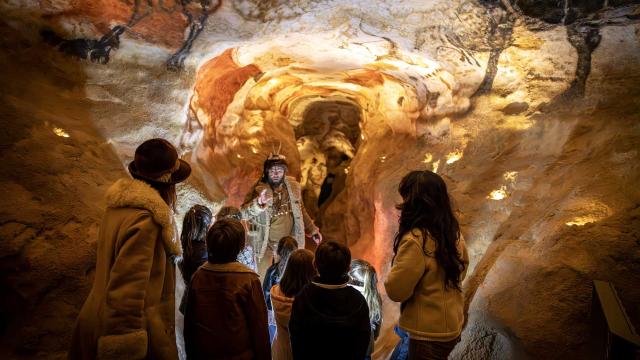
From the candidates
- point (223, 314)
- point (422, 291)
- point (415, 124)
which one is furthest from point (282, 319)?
point (415, 124)

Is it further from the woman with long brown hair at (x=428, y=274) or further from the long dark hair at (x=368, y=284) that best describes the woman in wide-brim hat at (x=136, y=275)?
the long dark hair at (x=368, y=284)

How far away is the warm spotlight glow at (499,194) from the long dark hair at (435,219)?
7.25 ft

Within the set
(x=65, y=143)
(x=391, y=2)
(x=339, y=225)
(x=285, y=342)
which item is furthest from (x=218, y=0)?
(x=339, y=225)

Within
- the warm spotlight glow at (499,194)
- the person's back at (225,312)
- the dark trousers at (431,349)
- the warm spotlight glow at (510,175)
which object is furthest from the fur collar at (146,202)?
the warm spotlight glow at (510,175)

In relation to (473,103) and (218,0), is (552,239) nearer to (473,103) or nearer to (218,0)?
(473,103)

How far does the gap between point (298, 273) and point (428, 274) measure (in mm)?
710

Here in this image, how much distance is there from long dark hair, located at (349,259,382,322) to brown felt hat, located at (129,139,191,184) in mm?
1591

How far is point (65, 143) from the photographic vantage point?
117 inches

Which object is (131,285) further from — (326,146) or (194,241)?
(326,146)

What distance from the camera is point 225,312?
6.16 ft

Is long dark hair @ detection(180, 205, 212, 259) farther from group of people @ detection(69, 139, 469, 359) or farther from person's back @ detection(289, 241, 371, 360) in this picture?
person's back @ detection(289, 241, 371, 360)

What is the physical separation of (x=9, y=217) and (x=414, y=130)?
474 cm

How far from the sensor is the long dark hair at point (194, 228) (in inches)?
111

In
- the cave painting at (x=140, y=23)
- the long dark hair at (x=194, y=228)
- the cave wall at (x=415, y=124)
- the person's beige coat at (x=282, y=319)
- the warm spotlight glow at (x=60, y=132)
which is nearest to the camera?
the person's beige coat at (x=282, y=319)
